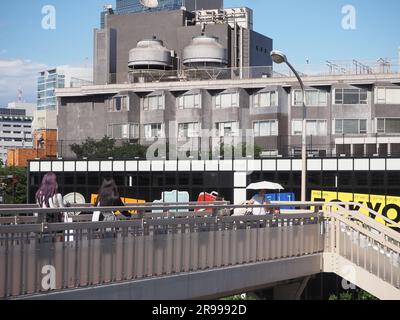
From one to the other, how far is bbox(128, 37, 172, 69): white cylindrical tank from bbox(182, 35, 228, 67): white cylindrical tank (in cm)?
241

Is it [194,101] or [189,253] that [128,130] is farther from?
[189,253]

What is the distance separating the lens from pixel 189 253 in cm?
1491

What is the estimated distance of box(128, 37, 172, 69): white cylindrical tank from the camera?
95625 millimetres

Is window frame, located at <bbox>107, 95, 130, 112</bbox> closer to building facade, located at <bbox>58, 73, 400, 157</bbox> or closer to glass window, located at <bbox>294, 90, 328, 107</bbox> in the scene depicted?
building facade, located at <bbox>58, 73, 400, 157</bbox>

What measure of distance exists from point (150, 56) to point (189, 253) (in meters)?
82.1

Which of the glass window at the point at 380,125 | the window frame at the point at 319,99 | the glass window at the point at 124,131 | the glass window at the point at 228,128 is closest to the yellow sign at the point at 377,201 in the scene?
the glass window at the point at 380,125

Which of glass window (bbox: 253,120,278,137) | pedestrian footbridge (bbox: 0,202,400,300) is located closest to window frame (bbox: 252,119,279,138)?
glass window (bbox: 253,120,278,137)

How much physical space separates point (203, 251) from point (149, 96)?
76.9 m

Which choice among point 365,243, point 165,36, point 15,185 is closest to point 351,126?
point 165,36

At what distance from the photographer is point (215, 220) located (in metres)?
15.9

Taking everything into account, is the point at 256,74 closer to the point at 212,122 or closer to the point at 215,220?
A: the point at 212,122

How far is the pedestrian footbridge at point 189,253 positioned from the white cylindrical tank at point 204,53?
74570mm
